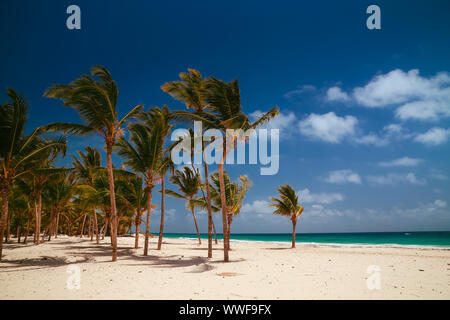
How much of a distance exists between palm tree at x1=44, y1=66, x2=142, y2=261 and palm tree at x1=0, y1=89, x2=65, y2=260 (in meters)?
1.99

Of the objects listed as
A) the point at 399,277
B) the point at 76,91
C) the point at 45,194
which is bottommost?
the point at 399,277

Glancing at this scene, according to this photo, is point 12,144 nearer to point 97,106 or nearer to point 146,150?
point 97,106

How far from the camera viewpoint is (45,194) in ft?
67.2

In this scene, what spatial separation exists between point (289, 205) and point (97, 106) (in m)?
15.9

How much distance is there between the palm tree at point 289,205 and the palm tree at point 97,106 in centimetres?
1389

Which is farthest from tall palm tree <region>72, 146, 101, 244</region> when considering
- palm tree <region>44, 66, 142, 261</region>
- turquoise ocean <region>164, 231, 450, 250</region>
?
turquoise ocean <region>164, 231, 450, 250</region>

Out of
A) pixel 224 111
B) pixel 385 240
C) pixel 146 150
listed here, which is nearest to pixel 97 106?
pixel 146 150

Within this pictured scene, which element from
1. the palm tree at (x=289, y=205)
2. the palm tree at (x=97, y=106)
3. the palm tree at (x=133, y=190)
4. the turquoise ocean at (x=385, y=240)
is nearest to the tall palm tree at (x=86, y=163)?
the palm tree at (x=133, y=190)

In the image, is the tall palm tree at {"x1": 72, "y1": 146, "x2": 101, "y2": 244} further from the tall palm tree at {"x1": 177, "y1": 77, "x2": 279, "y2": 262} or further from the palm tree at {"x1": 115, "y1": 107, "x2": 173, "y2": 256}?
the tall palm tree at {"x1": 177, "y1": 77, "x2": 279, "y2": 262}

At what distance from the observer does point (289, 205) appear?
20078mm

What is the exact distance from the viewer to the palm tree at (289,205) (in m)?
20.0
